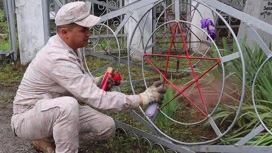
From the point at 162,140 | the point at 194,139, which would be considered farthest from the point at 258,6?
the point at 162,140

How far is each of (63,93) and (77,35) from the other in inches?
16.6

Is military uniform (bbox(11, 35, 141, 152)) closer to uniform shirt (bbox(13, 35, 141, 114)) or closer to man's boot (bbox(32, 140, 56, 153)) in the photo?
uniform shirt (bbox(13, 35, 141, 114))

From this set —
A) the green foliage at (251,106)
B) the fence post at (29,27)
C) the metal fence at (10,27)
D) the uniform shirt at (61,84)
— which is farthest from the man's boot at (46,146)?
the metal fence at (10,27)

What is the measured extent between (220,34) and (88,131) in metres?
5.14

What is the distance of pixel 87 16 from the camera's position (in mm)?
2580

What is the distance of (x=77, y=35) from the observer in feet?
8.49

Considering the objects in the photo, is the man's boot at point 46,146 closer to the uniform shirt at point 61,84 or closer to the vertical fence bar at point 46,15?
the uniform shirt at point 61,84

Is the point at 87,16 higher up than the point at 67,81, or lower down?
higher up

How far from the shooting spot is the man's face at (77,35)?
2.57 m

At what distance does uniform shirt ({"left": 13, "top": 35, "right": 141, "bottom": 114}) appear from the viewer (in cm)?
247

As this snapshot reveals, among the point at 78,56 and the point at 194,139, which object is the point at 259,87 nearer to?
the point at 194,139

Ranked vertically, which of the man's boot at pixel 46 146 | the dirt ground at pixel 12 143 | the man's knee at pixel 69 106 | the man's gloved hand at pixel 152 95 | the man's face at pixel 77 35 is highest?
the man's face at pixel 77 35

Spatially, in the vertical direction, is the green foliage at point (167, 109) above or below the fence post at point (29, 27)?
below

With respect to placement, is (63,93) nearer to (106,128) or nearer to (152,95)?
(106,128)
